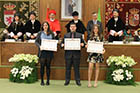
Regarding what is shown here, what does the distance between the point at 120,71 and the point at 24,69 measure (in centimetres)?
235

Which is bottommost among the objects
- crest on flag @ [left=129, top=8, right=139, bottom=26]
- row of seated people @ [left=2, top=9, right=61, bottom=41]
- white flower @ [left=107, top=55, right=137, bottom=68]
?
white flower @ [left=107, top=55, right=137, bottom=68]

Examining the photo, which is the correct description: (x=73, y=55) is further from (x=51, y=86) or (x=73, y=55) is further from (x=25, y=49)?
(x=25, y=49)

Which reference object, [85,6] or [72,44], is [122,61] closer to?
[72,44]

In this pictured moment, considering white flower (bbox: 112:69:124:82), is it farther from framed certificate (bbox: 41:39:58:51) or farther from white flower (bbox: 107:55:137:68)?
framed certificate (bbox: 41:39:58:51)

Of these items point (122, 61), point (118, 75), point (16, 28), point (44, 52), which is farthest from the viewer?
point (16, 28)

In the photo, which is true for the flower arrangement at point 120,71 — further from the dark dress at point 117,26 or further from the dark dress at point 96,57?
the dark dress at point 117,26

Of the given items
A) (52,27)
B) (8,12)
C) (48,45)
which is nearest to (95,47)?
(48,45)

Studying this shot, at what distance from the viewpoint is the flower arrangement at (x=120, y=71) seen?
6.04 metres

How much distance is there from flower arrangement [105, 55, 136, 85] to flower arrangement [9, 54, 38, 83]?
186cm

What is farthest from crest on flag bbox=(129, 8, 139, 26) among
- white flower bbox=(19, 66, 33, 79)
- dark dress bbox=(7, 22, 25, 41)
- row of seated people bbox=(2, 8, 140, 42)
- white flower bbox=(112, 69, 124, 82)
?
white flower bbox=(19, 66, 33, 79)

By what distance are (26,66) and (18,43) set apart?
73 cm

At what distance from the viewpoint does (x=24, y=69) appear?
6176mm

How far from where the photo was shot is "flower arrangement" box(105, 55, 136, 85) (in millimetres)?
6039

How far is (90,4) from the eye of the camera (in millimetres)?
7934
